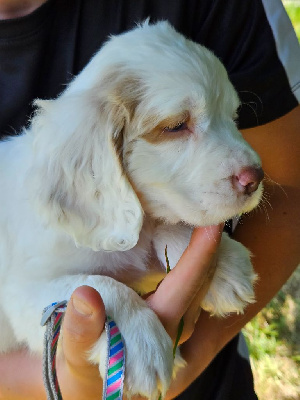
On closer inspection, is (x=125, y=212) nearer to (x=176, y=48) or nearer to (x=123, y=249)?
(x=123, y=249)

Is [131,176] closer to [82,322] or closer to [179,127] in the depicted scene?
[179,127]

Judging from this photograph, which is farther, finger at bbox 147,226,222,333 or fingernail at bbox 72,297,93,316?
finger at bbox 147,226,222,333

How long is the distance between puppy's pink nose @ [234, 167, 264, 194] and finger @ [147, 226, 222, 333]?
142 millimetres

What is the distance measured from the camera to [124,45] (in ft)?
5.01

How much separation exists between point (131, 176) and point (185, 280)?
1.03 ft

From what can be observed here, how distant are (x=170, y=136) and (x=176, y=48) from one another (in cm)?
25

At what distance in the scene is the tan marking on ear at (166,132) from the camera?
143cm

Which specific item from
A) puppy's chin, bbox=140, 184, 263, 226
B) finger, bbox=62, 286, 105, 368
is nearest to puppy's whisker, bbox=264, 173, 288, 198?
puppy's chin, bbox=140, 184, 263, 226

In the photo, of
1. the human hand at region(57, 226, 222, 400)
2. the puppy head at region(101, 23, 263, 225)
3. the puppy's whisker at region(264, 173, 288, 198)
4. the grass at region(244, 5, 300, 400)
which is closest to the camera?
the human hand at region(57, 226, 222, 400)

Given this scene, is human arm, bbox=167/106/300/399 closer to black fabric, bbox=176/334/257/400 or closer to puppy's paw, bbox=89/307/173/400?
black fabric, bbox=176/334/257/400

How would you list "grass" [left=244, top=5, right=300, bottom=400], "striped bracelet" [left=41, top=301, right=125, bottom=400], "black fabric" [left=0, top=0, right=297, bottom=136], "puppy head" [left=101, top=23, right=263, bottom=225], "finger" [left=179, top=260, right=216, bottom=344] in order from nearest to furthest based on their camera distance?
"striped bracelet" [left=41, top=301, right=125, bottom=400]
"puppy head" [left=101, top=23, right=263, bottom=225]
"finger" [left=179, top=260, right=216, bottom=344]
"black fabric" [left=0, top=0, right=297, bottom=136]
"grass" [left=244, top=5, right=300, bottom=400]

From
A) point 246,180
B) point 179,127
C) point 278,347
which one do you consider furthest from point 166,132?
point 278,347

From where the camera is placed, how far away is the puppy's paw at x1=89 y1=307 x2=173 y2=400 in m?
1.23

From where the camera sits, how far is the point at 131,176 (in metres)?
1.47
